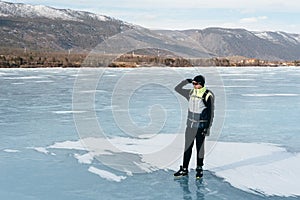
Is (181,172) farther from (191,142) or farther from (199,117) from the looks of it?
(199,117)

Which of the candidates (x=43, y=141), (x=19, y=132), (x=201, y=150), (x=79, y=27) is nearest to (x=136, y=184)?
(x=201, y=150)

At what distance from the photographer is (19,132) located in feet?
28.2

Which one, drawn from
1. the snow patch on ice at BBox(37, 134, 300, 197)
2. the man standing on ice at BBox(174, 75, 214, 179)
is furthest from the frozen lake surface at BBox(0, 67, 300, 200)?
the man standing on ice at BBox(174, 75, 214, 179)

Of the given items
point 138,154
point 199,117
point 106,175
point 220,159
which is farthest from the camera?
point 138,154

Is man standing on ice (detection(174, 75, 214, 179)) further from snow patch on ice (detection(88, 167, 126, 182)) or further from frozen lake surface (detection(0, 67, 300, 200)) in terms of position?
snow patch on ice (detection(88, 167, 126, 182))

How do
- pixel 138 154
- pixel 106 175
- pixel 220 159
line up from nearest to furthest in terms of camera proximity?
pixel 106 175 → pixel 220 159 → pixel 138 154

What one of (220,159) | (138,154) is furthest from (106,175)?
(220,159)

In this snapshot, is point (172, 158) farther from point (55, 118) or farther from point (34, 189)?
point (55, 118)

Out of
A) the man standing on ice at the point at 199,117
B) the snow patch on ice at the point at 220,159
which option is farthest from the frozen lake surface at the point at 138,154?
the man standing on ice at the point at 199,117

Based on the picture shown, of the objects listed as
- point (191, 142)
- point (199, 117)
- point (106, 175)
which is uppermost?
point (199, 117)

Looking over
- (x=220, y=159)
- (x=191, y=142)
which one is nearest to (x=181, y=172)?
(x=191, y=142)

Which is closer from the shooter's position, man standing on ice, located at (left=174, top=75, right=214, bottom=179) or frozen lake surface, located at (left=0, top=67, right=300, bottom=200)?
frozen lake surface, located at (left=0, top=67, right=300, bottom=200)

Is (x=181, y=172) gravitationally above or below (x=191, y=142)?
below

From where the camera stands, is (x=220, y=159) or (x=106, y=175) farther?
(x=220, y=159)
